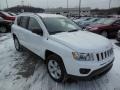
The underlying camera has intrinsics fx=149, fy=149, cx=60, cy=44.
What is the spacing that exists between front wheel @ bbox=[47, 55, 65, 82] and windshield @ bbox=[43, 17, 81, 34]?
835 mm

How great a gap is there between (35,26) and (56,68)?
167 cm

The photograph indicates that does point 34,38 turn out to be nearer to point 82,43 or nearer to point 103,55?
point 82,43

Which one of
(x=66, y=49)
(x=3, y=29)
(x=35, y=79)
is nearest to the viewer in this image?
(x=66, y=49)

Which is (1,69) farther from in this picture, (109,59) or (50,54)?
(109,59)

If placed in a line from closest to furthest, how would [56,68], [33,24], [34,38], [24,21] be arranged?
[56,68] → [34,38] → [33,24] → [24,21]

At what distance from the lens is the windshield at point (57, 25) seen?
4473 millimetres

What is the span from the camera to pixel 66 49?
11.4 feet

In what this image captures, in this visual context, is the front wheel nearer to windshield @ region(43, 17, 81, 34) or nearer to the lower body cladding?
the lower body cladding

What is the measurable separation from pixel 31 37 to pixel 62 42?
1666mm

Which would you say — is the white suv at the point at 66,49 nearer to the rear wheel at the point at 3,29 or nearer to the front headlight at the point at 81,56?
the front headlight at the point at 81,56

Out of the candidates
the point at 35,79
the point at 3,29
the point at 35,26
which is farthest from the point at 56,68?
the point at 3,29

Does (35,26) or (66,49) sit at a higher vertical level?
(35,26)

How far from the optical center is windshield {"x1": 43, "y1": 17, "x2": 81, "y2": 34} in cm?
447

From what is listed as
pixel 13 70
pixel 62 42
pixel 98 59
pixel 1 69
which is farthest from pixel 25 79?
pixel 98 59
